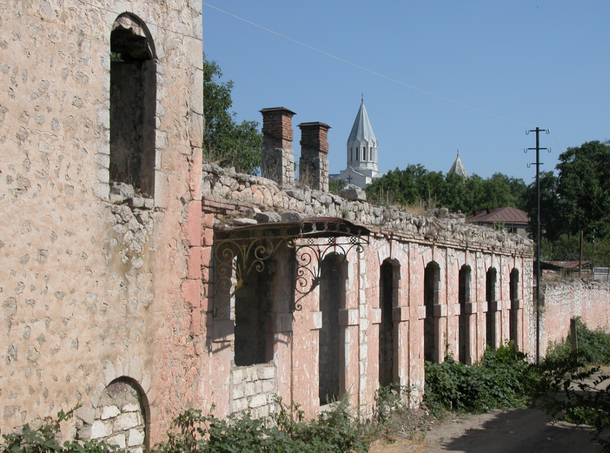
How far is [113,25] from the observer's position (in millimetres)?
6965

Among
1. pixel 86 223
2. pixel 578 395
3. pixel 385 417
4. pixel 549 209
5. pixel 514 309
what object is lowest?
pixel 385 417

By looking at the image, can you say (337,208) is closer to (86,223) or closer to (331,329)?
(331,329)

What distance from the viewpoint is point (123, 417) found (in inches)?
272

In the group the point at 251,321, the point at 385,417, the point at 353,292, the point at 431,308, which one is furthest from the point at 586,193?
the point at 251,321

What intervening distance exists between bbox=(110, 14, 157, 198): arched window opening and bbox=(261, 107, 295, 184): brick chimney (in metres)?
3.36

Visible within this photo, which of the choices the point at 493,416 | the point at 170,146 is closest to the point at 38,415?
the point at 170,146

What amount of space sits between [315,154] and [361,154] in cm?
8344

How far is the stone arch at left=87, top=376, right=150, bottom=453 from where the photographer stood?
6.66 m

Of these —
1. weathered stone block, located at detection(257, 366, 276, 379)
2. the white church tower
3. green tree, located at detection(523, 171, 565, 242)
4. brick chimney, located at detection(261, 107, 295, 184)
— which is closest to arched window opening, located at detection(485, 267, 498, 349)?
brick chimney, located at detection(261, 107, 295, 184)

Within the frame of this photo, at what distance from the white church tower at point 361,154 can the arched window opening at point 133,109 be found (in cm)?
8576

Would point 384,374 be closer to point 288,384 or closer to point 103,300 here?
point 288,384

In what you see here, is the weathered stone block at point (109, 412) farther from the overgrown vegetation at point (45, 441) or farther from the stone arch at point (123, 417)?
the overgrown vegetation at point (45, 441)

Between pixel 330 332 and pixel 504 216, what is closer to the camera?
pixel 330 332

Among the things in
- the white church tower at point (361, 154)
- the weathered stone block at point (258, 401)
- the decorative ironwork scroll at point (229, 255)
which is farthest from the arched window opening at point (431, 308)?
the white church tower at point (361, 154)
